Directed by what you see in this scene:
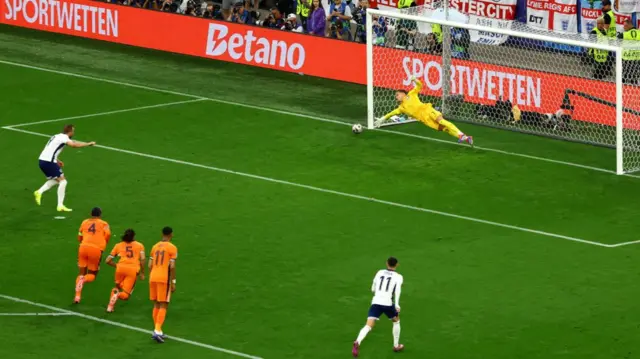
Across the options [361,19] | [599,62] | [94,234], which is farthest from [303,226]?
[361,19]

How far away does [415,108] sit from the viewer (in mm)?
36250

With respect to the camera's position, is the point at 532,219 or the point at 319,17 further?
the point at 319,17

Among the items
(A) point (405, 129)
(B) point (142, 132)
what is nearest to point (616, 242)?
(A) point (405, 129)

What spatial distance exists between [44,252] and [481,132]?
13.7 metres

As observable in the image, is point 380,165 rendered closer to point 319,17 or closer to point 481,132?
point 481,132

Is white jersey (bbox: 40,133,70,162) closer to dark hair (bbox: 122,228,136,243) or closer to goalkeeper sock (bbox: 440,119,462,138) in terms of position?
dark hair (bbox: 122,228,136,243)

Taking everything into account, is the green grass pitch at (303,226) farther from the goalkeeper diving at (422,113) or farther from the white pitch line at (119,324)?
the goalkeeper diving at (422,113)

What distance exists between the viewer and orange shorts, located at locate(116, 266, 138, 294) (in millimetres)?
24922

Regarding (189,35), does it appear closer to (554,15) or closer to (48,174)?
(554,15)

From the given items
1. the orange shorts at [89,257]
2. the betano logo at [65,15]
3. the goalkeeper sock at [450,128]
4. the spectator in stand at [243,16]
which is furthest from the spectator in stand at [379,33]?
the orange shorts at [89,257]

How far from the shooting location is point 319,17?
44.2 m

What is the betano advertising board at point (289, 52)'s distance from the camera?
37688mm

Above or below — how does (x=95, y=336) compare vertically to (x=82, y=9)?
below

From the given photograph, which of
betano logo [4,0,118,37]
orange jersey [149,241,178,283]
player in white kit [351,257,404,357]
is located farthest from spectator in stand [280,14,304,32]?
player in white kit [351,257,404,357]
